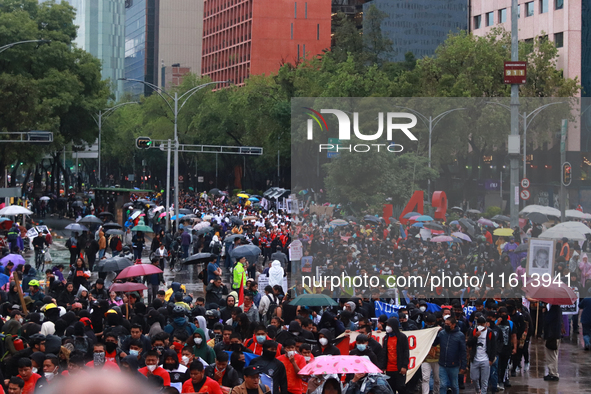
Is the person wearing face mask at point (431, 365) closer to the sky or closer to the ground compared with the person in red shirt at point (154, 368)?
closer to the ground

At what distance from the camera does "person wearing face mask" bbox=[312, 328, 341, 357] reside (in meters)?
10.4

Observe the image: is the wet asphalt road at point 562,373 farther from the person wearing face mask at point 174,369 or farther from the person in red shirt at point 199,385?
the person in red shirt at point 199,385

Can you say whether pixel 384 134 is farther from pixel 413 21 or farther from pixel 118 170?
pixel 118 170

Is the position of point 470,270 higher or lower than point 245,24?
lower

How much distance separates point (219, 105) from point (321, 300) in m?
62.6

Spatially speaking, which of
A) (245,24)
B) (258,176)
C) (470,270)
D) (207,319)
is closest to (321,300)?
(207,319)

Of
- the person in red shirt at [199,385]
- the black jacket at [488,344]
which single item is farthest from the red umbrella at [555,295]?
the person in red shirt at [199,385]

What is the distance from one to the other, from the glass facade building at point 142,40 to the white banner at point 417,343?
157 meters

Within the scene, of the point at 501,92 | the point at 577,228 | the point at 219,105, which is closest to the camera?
the point at 577,228

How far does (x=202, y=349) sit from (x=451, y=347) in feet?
11.7

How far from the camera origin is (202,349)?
10.9 m

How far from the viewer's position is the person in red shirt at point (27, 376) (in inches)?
342

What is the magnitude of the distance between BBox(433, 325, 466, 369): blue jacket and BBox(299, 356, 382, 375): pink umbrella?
10.5ft

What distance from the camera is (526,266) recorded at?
741 inches
